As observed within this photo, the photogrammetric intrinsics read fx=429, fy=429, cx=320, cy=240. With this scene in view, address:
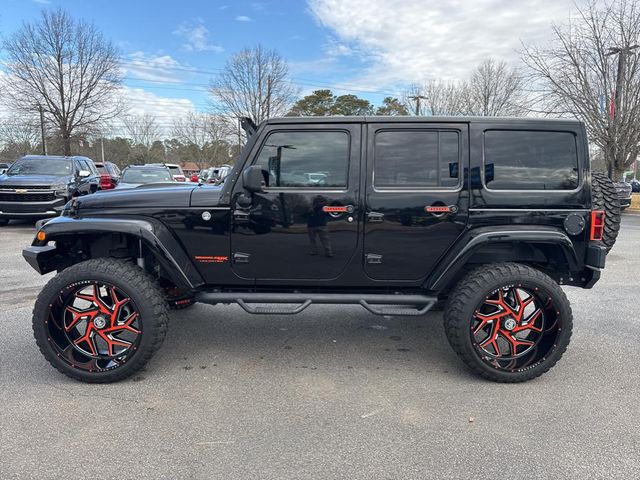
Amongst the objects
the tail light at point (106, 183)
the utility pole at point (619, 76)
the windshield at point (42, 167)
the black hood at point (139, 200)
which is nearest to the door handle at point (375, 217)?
the black hood at point (139, 200)

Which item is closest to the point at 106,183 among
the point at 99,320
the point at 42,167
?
the point at 42,167

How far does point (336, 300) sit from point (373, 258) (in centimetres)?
44

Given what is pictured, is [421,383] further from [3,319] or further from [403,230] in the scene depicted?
[3,319]

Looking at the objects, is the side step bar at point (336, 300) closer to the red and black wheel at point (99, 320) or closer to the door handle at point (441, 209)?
the red and black wheel at point (99, 320)

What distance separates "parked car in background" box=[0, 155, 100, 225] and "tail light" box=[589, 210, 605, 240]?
11110 millimetres

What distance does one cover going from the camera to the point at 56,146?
98.6 feet

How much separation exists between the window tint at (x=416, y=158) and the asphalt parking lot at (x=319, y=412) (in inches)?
59.6

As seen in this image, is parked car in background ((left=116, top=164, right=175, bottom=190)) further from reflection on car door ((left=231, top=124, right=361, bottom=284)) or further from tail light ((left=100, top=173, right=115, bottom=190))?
reflection on car door ((left=231, top=124, right=361, bottom=284))

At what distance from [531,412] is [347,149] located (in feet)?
7.36

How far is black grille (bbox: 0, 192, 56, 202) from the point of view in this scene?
410 inches

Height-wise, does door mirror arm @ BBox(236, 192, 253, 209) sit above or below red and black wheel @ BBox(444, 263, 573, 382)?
above

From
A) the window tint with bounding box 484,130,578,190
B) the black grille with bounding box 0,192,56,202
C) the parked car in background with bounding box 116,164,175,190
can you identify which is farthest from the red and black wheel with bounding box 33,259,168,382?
the parked car in background with bounding box 116,164,175,190

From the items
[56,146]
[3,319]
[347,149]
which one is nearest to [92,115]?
[56,146]

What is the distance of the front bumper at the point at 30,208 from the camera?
10.4m
